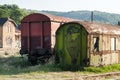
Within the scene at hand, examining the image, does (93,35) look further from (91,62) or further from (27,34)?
(27,34)

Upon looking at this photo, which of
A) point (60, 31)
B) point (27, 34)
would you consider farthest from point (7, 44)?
point (60, 31)

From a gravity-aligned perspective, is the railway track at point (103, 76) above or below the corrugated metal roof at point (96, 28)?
below

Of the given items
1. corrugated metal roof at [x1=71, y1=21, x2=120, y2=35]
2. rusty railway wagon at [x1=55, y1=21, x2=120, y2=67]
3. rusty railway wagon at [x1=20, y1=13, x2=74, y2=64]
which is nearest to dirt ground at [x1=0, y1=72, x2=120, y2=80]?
rusty railway wagon at [x1=55, y1=21, x2=120, y2=67]

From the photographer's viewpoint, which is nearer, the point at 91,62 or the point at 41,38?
the point at 91,62

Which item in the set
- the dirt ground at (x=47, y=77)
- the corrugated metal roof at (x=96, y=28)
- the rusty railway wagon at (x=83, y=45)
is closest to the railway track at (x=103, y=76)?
the dirt ground at (x=47, y=77)

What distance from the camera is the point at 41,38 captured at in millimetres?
22516

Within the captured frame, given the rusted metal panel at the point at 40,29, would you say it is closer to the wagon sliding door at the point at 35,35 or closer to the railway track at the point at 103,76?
the wagon sliding door at the point at 35,35

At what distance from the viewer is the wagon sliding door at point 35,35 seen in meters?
22.6

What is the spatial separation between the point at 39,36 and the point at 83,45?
220 inches

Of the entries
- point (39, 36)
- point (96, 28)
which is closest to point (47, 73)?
point (96, 28)

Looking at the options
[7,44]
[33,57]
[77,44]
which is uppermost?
[77,44]

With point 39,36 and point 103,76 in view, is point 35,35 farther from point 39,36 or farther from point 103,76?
point 103,76

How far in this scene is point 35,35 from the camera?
75.5ft

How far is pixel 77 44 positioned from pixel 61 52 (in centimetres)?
112
